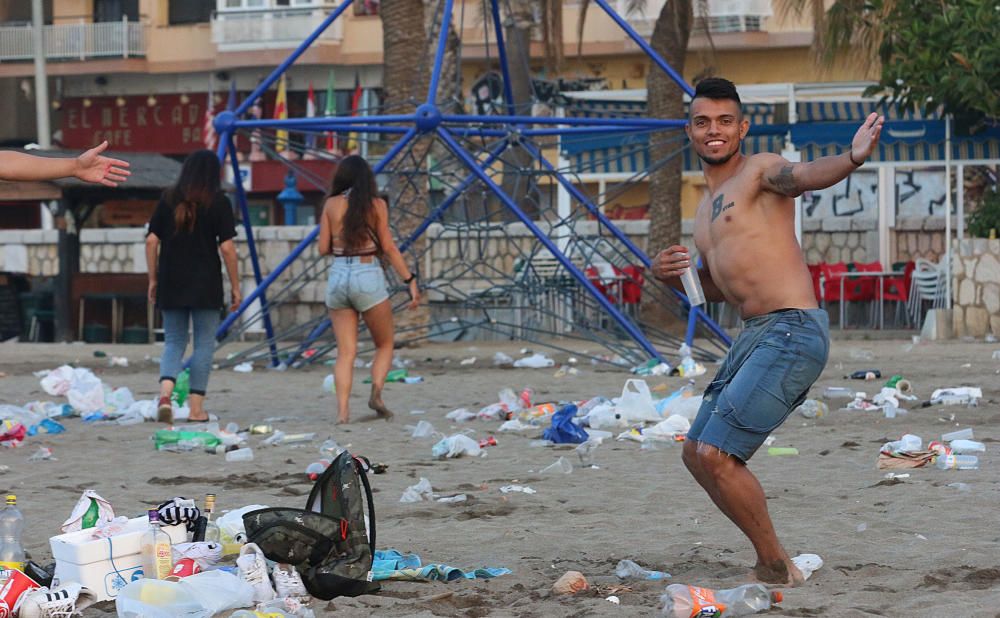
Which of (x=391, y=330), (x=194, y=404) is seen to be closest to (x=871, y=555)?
(x=391, y=330)

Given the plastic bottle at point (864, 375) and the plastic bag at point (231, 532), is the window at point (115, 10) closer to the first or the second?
the plastic bottle at point (864, 375)

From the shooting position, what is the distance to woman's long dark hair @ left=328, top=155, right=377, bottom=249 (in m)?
8.88

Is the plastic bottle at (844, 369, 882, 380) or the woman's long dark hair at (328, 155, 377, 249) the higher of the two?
the woman's long dark hair at (328, 155, 377, 249)

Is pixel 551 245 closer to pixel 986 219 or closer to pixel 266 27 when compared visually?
pixel 986 219

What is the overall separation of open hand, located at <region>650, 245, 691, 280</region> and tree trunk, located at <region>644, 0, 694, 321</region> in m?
13.3

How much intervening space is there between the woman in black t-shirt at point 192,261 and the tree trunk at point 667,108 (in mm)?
9531

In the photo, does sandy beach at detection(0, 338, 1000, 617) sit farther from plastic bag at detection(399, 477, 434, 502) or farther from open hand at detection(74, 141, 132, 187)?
open hand at detection(74, 141, 132, 187)

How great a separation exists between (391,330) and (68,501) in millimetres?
3244

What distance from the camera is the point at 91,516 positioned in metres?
4.68

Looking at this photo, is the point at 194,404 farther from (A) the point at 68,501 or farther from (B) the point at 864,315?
(B) the point at 864,315

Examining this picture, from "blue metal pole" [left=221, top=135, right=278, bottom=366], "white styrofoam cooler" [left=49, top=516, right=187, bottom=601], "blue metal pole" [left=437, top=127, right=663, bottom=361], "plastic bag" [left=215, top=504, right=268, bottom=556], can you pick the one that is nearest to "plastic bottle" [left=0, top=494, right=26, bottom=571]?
"white styrofoam cooler" [left=49, top=516, right=187, bottom=601]

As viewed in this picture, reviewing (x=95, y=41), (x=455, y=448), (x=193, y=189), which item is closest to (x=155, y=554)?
(x=455, y=448)

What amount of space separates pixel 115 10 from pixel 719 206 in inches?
1362

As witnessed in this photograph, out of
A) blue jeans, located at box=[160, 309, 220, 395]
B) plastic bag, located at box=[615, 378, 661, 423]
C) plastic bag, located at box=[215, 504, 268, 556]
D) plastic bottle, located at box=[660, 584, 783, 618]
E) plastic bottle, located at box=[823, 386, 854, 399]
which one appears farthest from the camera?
plastic bottle, located at box=[823, 386, 854, 399]
